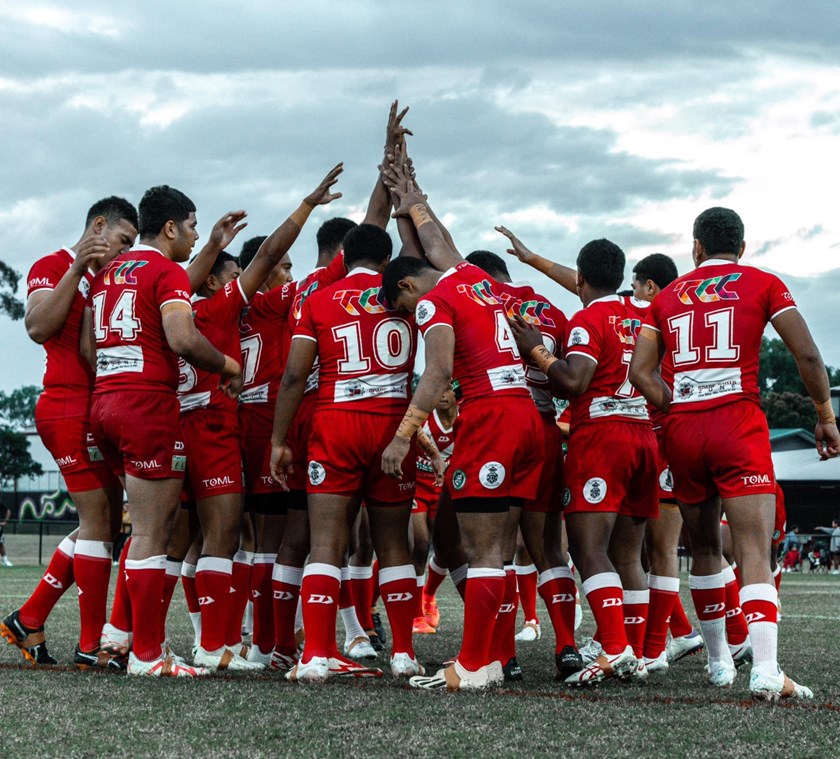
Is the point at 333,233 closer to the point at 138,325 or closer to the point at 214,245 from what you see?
the point at 214,245

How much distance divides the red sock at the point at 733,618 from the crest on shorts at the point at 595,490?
4.72 ft

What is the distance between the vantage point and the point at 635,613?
295 inches

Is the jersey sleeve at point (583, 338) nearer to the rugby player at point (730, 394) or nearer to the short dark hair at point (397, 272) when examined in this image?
the rugby player at point (730, 394)

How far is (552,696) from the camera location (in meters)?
6.23

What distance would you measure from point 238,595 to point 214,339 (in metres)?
1.78

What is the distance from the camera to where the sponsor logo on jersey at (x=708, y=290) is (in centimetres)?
649

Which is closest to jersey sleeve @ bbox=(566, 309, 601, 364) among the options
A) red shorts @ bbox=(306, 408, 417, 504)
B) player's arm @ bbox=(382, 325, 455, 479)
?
player's arm @ bbox=(382, 325, 455, 479)

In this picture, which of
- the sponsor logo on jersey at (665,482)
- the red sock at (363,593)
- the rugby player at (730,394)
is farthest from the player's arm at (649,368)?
the red sock at (363,593)

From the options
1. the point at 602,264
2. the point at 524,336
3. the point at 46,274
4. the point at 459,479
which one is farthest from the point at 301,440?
the point at 602,264

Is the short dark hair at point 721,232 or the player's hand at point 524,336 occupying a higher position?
the short dark hair at point 721,232

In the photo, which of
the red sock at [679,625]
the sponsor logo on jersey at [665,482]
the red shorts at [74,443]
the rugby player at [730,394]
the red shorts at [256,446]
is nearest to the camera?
the rugby player at [730,394]

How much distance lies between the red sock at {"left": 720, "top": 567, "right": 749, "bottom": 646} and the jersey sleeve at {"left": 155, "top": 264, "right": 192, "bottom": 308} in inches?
165

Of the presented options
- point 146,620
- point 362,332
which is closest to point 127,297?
point 362,332

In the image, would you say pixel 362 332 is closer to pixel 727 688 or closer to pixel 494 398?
pixel 494 398
